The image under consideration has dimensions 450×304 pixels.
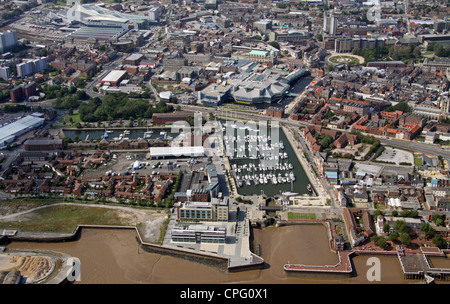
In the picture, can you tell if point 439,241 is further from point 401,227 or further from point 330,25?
point 330,25

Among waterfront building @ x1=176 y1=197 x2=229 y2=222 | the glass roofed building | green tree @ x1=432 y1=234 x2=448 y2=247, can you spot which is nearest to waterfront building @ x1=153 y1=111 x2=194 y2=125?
the glass roofed building

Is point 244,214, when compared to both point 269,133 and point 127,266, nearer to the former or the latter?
point 127,266

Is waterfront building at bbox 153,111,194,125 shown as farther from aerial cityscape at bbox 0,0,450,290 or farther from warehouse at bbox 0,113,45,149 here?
warehouse at bbox 0,113,45,149

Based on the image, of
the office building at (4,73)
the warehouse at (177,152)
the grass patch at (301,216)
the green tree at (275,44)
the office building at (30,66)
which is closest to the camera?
the grass patch at (301,216)

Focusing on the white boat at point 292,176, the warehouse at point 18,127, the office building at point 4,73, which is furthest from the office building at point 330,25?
the warehouse at point 18,127

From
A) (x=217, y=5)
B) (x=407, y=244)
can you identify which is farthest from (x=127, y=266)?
(x=217, y=5)

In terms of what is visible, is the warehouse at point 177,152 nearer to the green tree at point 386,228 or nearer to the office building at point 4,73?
the green tree at point 386,228
